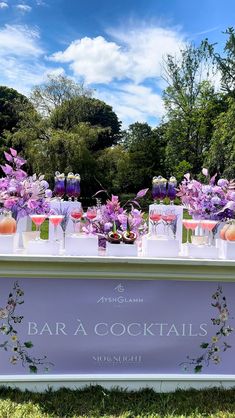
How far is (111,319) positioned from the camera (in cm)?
206

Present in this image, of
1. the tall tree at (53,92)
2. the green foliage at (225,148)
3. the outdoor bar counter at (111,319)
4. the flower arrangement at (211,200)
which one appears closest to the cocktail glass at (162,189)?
the flower arrangement at (211,200)

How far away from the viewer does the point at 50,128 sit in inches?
635

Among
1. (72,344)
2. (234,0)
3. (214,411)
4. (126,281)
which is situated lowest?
(214,411)

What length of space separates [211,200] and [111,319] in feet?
2.65

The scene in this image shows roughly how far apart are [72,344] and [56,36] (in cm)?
2254

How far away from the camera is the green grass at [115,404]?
1.91m

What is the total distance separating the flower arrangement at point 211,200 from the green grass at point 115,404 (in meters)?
0.88

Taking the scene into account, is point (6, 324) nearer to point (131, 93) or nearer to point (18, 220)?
point (18, 220)

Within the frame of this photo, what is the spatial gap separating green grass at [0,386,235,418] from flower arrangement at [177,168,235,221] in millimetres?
884

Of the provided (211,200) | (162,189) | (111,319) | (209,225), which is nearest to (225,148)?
Answer: (162,189)

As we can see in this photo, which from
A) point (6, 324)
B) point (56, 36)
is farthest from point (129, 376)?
point (56, 36)

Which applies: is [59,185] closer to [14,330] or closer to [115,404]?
[14,330]

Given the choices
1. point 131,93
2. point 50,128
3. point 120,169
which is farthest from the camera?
point 131,93

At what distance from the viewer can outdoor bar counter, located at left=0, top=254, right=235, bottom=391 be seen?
204cm
